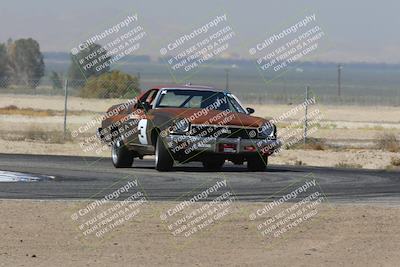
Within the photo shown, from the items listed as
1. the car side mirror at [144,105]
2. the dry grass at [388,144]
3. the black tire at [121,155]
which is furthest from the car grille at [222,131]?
the dry grass at [388,144]

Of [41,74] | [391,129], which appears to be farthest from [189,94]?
[41,74]

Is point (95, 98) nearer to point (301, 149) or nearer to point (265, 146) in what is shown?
point (301, 149)

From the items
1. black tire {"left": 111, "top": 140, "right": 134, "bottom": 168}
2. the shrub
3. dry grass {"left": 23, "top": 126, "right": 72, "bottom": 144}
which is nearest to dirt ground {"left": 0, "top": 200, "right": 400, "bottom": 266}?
black tire {"left": 111, "top": 140, "right": 134, "bottom": 168}

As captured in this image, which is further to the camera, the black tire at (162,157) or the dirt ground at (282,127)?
the dirt ground at (282,127)

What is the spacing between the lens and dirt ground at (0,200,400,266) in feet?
41.4

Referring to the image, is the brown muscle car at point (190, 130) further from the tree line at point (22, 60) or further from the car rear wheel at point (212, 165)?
the tree line at point (22, 60)

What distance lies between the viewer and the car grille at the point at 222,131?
21.6m

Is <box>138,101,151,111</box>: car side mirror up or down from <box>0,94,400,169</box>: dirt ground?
up

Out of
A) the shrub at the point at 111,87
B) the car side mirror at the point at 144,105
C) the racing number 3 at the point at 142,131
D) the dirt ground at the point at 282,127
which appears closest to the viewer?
the racing number 3 at the point at 142,131

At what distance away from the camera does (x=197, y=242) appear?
13.9 meters

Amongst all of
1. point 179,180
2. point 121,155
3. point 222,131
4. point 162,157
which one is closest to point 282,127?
point 121,155

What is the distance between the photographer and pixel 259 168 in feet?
76.2

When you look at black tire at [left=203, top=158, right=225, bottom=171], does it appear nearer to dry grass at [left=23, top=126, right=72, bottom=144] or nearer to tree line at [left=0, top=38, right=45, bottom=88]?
dry grass at [left=23, top=126, right=72, bottom=144]

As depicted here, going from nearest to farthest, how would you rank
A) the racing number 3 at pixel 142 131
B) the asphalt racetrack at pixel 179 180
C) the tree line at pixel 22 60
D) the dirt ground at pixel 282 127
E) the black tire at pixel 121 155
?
1. the asphalt racetrack at pixel 179 180
2. the racing number 3 at pixel 142 131
3. the black tire at pixel 121 155
4. the dirt ground at pixel 282 127
5. the tree line at pixel 22 60
